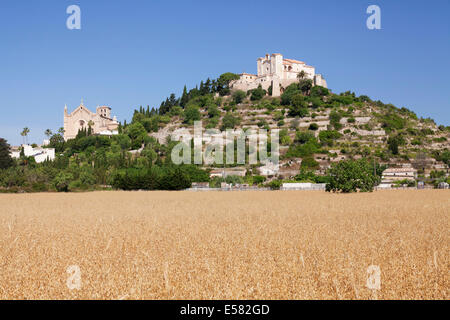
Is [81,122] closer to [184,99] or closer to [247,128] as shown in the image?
[184,99]

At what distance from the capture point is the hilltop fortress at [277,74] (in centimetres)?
14138

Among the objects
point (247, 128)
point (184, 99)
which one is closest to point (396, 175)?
point (247, 128)

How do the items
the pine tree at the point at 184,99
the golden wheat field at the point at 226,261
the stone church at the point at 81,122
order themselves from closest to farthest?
the golden wheat field at the point at 226,261 < the stone church at the point at 81,122 < the pine tree at the point at 184,99

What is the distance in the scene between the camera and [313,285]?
884cm

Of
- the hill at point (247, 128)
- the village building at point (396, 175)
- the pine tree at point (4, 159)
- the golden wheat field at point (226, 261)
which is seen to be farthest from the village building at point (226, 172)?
the golden wheat field at point (226, 261)

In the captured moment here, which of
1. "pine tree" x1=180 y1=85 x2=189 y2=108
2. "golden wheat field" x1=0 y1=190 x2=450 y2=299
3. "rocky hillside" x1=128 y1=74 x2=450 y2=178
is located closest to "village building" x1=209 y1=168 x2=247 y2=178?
"rocky hillside" x1=128 y1=74 x2=450 y2=178

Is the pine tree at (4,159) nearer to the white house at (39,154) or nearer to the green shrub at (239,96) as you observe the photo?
the white house at (39,154)

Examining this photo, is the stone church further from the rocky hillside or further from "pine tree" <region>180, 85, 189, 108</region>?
"pine tree" <region>180, 85, 189, 108</region>

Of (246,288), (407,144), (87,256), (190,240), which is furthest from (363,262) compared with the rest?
(407,144)

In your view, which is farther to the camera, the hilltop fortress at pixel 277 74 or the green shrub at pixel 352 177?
the hilltop fortress at pixel 277 74

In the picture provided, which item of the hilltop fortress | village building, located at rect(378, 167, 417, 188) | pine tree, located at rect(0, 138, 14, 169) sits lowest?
village building, located at rect(378, 167, 417, 188)

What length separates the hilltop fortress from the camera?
141 m

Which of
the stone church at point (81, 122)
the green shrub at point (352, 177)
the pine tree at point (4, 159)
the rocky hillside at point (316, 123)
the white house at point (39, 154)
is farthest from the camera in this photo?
the stone church at point (81, 122)
